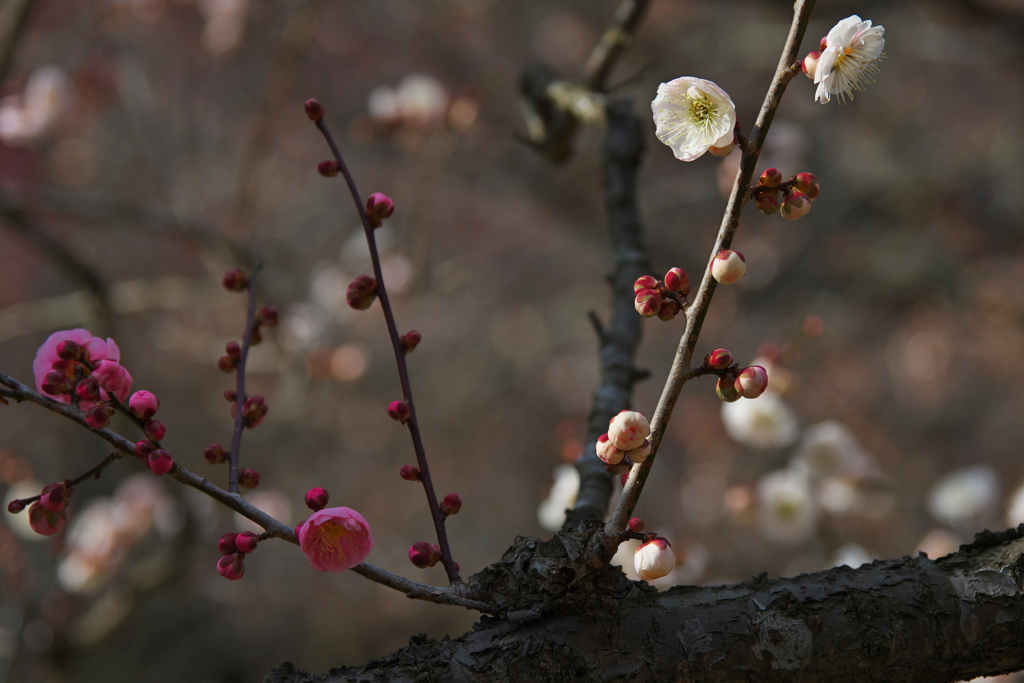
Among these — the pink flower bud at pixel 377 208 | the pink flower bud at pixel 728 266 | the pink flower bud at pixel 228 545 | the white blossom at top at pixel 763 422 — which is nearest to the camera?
the pink flower bud at pixel 728 266

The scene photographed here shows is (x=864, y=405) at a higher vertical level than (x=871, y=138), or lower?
lower

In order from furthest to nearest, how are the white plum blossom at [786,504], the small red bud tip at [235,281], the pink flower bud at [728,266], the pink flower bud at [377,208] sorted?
the white plum blossom at [786,504] < the small red bud tip at [235,281] < the pink flower bud at [377,208] < the pink flower bud at [728,266]

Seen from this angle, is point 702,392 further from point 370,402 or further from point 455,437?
point 370,402

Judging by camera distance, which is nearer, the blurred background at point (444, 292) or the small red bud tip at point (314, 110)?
the small red bud tip at point (314, 110)

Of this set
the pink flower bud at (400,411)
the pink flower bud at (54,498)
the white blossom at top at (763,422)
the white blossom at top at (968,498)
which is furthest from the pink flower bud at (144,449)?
the white blossom at top at (968,498)

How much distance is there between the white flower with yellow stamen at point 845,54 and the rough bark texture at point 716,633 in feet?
1.77

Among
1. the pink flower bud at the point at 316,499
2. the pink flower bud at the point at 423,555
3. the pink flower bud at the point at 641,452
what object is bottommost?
the pink flower bud at the point at 423,555

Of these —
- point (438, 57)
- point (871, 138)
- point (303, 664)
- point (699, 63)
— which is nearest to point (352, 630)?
point (303, 664)

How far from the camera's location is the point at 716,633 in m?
0.75

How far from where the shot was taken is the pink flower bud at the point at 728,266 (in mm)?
604

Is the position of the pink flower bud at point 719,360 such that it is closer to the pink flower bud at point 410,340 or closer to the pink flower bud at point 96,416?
the pink flower bud at point 410,340

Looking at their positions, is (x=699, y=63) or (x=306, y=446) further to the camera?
(x=306, y=446)

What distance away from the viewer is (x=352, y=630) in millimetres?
5074

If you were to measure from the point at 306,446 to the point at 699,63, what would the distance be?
14.4 feet
